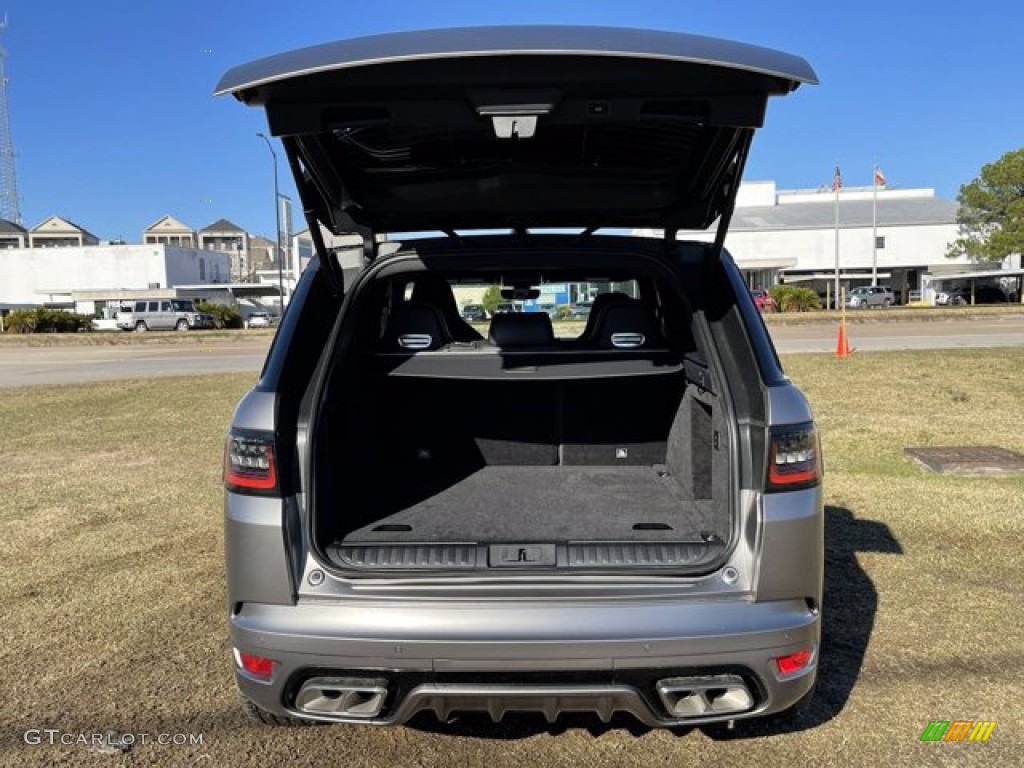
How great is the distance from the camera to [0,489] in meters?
6.54

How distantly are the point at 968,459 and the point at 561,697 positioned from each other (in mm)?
5665

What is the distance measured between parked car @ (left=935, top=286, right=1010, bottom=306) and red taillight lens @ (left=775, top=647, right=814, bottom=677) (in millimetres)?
56969

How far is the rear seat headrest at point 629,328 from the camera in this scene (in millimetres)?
3754

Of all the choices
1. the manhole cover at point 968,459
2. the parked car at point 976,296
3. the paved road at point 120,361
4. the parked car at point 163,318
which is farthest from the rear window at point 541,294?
the parked car at point 976,296

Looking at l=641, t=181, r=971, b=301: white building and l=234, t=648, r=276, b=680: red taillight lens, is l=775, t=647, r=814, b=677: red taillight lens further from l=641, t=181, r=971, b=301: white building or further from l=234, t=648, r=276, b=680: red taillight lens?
l=641, t=181, r=971, b=301: white building

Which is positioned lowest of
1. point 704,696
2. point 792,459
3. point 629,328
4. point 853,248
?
point 704,696

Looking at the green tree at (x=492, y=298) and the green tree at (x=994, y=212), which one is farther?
the green tree at (x=994, y=212)

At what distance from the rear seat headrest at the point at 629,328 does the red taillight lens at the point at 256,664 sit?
2110mm

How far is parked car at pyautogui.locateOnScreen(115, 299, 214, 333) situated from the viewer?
143 ft

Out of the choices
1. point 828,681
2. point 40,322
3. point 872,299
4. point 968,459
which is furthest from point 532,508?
point 872,299

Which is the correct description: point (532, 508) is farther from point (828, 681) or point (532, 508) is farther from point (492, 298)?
point (492, 298)

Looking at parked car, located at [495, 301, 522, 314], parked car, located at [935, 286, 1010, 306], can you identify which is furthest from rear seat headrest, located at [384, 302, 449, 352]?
parked car, located at [935, 286, 1010, 306]

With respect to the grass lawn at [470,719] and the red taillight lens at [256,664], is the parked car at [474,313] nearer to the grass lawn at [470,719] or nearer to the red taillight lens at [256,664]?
the grass lawn at [470,719]

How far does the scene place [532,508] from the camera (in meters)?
3.23
